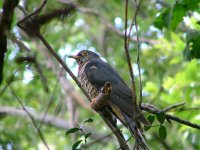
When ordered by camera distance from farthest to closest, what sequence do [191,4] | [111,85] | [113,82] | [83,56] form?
[83,56]
[113,82]
[111,85]
[191,4]

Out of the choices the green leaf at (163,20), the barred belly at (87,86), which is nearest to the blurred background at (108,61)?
the green leaf at (163,20)

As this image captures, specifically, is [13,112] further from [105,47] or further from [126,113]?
[126,113]

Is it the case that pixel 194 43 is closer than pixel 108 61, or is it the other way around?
pixel 194 43

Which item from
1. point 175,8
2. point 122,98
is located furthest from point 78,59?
point 175,8

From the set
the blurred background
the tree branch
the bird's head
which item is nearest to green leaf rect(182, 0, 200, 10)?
the blurred background

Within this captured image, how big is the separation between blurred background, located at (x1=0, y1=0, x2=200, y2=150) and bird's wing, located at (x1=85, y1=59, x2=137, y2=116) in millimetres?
334

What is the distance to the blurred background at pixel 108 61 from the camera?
185 inches

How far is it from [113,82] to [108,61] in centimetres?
560

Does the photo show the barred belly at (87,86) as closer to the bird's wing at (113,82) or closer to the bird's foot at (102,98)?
the bird's wing at (113,82)

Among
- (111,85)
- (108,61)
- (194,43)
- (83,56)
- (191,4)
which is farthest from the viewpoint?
(108,61)

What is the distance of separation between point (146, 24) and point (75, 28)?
21.9 feet

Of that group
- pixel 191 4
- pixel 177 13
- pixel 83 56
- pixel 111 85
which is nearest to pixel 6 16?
pixel 191 4

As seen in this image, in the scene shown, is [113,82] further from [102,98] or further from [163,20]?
[102,98]

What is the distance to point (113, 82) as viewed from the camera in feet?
17.4
